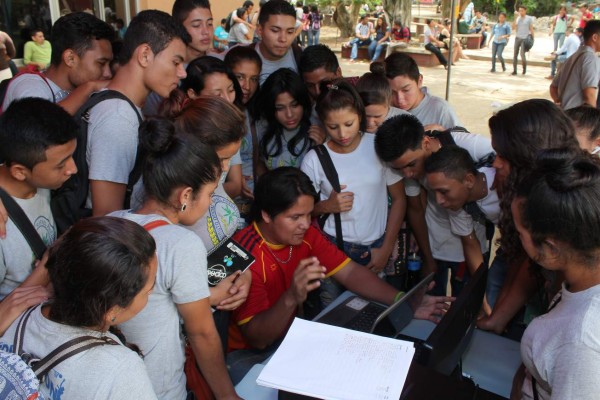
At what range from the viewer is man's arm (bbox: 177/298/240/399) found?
143 cm

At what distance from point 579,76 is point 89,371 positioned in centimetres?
489

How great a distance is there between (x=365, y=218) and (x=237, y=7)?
10610mm

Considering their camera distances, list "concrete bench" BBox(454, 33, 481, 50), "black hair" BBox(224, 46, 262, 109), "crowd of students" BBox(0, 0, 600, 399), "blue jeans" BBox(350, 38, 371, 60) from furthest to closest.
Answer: "concrete bench" BBox(454, 33, 481, 50)
"blue jeans" BBox(350, 38, 371, 60)
"black hair" BBox(224, 46, 262, 109)
"crowd of students" BBox(0, 0, 600, 399)

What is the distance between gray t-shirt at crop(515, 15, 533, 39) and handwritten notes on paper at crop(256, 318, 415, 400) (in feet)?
43.6

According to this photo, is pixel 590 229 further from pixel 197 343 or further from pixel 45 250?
pixel 45 250

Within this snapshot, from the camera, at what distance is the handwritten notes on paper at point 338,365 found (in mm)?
1209

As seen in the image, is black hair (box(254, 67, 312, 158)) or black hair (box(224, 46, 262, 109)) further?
black hair (box(224, 46, 262, 109))

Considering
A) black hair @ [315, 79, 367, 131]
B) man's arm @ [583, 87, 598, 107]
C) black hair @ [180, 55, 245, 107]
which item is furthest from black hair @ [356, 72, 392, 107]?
man's arm @ [583, 87, 598, 107]

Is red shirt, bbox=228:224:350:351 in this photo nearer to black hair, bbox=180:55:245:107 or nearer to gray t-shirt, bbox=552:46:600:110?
black hair, bbox=180:55:245:107

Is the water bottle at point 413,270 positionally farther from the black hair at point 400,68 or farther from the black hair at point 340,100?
the black hair at point 400,68

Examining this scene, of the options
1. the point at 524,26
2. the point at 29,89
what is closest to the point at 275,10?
the point at 29,89

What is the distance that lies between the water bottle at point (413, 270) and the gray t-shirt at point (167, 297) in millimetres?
1521

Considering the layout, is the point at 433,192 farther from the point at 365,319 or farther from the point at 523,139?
the point at 365,319

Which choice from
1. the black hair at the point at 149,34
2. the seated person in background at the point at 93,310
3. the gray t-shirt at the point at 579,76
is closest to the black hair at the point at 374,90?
the black hair at the point at 149,34
